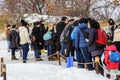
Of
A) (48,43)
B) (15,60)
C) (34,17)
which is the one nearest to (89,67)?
(48,43)

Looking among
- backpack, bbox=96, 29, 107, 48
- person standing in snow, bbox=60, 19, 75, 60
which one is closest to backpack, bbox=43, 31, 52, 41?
person standing in snow, bbox=60, 19, 75, 60

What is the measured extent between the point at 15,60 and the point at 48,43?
6.80 feet

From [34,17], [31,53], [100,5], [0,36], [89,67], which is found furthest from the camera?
[0,36]

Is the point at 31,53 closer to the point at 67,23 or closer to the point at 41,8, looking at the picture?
the point at 67,23

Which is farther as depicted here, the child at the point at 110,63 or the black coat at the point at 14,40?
the black coat at the point at 14,40

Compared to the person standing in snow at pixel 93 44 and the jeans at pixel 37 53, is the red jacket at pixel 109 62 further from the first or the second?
the jeans at pixel 37 53

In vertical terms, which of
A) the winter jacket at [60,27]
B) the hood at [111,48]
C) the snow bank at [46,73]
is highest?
the winter jacket at [60,27]

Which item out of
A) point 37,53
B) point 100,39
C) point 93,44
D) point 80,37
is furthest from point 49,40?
point 100,39

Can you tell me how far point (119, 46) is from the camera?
601 inches

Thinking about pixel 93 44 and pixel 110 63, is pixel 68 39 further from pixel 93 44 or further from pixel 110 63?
pixel 110 63

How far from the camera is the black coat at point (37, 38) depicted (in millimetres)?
19938

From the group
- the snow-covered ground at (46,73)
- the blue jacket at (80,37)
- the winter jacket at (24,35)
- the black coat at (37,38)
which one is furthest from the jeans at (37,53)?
the blue jacket at (80,37)

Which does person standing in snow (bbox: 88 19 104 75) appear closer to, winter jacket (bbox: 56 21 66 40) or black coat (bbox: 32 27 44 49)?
winter jacket (bbox: 56 21 66 40)

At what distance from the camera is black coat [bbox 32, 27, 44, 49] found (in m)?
19.9
